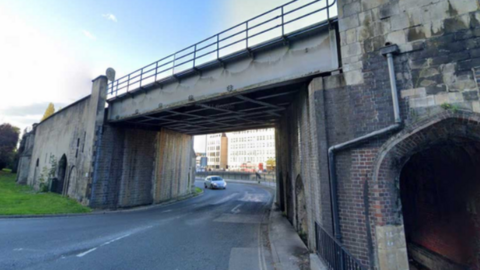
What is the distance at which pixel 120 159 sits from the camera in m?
17.7

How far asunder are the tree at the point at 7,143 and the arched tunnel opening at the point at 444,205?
61.6 meters

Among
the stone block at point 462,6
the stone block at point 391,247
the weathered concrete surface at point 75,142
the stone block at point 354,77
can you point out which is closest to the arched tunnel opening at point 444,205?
the stone block at point 391,247

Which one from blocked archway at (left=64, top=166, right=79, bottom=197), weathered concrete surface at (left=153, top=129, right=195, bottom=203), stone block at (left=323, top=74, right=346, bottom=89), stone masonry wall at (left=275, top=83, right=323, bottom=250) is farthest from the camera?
weathered concrete surface at (left=153, top=129, right=195, bottom=203)

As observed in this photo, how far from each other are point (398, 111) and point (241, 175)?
159ft

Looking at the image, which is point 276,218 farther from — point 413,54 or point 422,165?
point 413,54

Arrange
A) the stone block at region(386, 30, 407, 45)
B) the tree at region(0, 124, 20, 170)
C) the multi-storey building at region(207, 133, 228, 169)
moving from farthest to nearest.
Result: the multi-storey building at region(207, 133, 228, 169) → the tree at region(0, 124, 20, 170) → the stone block at region(386, 30, 407, 45)

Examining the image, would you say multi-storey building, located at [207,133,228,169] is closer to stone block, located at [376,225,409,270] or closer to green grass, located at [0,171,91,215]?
green grass, located at [0,171,91,215]

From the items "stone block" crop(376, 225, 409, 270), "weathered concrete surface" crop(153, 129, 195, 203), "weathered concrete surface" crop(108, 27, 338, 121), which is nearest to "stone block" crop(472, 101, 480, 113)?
"stone block" crop(376, 225, 409, 270)

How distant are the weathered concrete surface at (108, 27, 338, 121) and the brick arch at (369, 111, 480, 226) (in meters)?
3.07

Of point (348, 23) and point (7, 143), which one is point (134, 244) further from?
point (7, 143)

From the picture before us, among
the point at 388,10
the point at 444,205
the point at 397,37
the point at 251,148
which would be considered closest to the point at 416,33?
the point at 397,37

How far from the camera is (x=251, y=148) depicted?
114625 millimetres

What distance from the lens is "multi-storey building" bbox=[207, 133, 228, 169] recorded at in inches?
4835

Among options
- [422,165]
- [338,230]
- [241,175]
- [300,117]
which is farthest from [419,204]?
[241,175]
